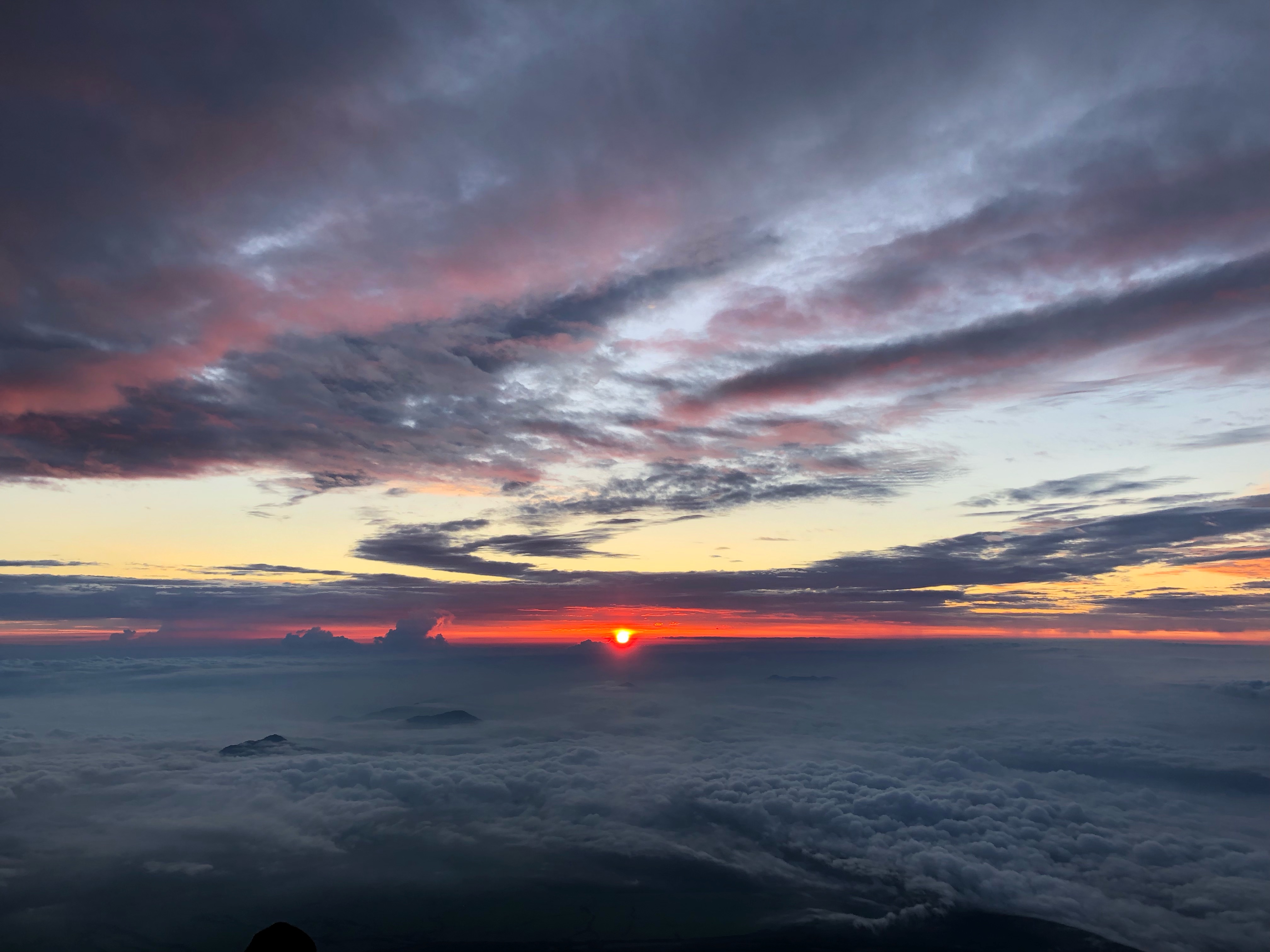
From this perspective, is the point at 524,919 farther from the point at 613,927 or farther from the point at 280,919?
the point at 280,919

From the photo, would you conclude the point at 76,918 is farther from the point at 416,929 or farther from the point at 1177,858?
the point at 1177,858

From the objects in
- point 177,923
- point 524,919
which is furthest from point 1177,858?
point 177,923

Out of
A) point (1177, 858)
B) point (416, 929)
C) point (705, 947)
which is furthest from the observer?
point (1177, 858)

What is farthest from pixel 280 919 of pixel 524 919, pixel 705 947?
pixel 705 947

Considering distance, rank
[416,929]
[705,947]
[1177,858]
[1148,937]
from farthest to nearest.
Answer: [1177,858]
[416,929]
[705,947]
[1148,937]

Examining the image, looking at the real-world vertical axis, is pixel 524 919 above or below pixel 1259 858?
below

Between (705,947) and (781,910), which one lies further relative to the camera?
(781,910)
